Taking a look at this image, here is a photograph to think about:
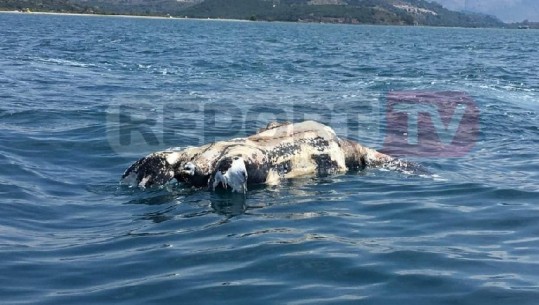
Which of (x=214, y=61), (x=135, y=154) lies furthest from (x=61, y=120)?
(x=214, y=61)

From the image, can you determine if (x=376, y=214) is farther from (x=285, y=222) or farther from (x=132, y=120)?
(x=132, y=120)

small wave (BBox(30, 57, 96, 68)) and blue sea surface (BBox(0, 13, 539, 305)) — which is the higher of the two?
small wave (BBox(30, 57, 96, 68))

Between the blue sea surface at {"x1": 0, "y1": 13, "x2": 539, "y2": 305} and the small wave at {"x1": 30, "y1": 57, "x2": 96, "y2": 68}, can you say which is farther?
the small wave at {"x1": 30, "y1": 57, "x2": 96, "y2": 68}

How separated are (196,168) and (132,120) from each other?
6.74 metres

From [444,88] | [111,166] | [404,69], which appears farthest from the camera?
[404,69]

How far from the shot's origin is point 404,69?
3353 cm

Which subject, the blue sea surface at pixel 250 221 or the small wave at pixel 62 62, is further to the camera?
the small wave at pixel 62 62

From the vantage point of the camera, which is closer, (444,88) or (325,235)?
(325,235)

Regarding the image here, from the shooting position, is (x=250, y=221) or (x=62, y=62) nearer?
(x=250, y=221)

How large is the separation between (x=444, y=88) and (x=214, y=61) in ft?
43.6

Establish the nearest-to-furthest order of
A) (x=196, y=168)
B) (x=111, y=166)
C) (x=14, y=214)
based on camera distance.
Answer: (x=14, y=214) < (x=196, y=168) < (x=111, y=166)

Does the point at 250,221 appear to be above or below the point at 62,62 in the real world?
below

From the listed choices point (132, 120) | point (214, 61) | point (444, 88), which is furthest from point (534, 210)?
point (214, 61)

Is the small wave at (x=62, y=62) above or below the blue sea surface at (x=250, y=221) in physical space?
above
